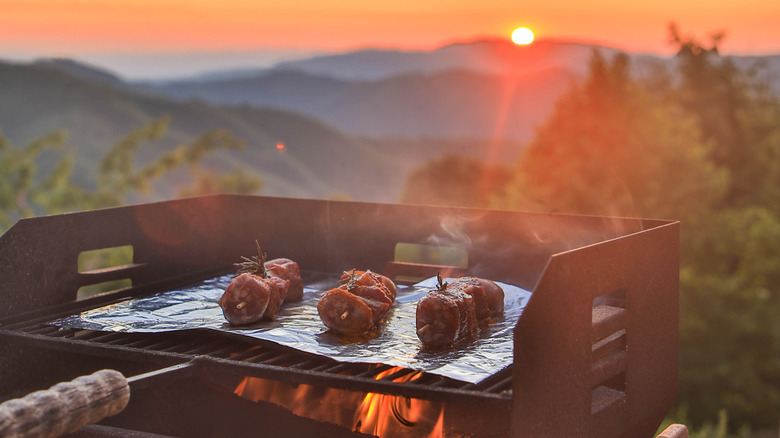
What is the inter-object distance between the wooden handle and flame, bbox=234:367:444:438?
3.18ft

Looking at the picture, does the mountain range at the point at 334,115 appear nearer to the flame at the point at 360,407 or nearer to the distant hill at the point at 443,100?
the distant hill at the point at 443,100

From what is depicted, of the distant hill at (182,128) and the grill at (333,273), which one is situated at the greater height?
the distant hill at (182,128)

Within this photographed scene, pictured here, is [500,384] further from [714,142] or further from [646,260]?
[714,142]

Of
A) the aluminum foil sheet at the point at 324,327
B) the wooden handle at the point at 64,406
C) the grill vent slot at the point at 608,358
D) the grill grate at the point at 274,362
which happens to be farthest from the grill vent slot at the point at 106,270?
the grill vent slot at the point at 608,358

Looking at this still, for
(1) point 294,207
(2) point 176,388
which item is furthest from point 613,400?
(1) point 294,207

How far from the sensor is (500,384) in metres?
2.66

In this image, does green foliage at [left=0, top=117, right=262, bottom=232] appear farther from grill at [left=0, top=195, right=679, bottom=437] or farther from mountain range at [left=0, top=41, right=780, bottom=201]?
grill at [left=0, top=195, right=679, bottom=437]

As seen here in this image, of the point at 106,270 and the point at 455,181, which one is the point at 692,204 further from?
the point at 106,270

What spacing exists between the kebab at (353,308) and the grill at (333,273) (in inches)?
10.9

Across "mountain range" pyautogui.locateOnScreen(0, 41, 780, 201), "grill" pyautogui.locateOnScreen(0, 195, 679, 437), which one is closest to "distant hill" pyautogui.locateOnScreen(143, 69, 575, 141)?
"mountain range" pyautogui.locateOnScreen(0, 41, 780, 201)

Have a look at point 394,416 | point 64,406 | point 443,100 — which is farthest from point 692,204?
point 64,406

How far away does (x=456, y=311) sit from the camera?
10.7 ft

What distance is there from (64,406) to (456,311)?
1624mm

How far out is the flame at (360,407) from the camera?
3.03 metres
